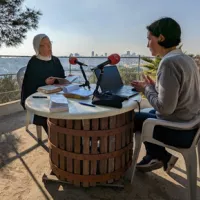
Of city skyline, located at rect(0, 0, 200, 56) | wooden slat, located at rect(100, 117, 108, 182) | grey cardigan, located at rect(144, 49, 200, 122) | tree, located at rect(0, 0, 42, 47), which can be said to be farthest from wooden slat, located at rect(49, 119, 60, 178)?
tree, located at rect(0, 0, 42, 47)

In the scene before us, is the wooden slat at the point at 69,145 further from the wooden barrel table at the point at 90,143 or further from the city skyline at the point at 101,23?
the city skyline at the point at 101,23

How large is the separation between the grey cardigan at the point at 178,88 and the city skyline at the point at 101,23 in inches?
84.9

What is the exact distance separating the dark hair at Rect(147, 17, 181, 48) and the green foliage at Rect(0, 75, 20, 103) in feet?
13.5

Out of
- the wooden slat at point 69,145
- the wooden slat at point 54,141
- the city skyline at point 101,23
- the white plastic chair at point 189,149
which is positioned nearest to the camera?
the white plastic chair at point 189,149

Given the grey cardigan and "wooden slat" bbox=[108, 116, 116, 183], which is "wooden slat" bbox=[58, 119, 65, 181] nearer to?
"wooden slat" bbox=[108, 116, 116, 183]

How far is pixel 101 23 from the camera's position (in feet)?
21.9

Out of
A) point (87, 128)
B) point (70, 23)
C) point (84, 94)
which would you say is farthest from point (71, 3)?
point (87, 128)

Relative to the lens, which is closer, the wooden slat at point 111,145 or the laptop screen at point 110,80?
the wooden slat at point 111,145

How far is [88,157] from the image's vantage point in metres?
1.80

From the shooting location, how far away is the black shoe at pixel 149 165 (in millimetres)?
2121

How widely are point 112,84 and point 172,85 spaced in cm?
78

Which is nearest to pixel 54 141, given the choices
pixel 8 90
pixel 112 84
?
pixel 112 84

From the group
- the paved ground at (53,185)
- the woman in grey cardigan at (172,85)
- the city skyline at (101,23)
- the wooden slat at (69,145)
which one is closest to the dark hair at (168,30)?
the woman in grey cardigan at (172,85)

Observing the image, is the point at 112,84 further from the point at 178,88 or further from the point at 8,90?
the point at 8,90
